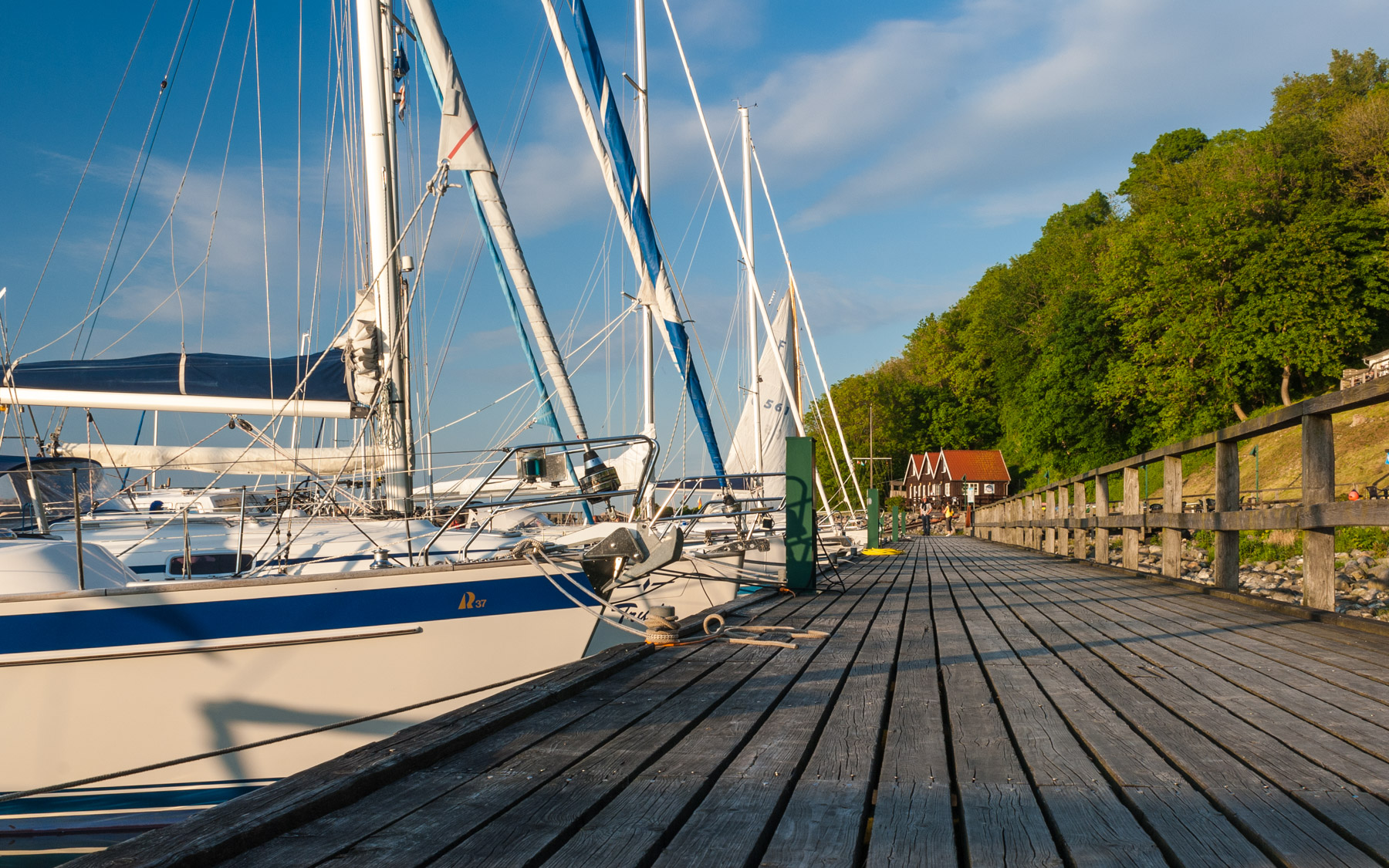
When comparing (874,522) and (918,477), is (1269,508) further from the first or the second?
(918,477)

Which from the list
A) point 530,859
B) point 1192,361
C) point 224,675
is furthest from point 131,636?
point 1192,361

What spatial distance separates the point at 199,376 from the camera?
8750 mm

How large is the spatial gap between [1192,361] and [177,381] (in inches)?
1655

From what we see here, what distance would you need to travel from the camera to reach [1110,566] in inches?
418

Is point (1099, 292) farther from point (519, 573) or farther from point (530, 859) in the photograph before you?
point (530, 859)

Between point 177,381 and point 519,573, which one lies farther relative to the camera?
Result: point 177,381

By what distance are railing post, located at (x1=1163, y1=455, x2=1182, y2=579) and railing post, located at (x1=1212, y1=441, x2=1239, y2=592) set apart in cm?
60

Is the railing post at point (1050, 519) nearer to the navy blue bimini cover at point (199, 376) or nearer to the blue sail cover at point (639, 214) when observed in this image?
the blue sail cover at point (639, 214)

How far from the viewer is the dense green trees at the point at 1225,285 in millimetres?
→ 37625

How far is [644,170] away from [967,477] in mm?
56315

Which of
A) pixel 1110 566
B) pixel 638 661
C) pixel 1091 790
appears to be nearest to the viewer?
pixel 1091 790

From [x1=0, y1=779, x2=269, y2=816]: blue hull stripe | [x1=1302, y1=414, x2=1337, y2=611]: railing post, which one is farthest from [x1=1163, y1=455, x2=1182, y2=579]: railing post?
[x1=0, y1=779, x2=269, y2=816]: blue hull stripe

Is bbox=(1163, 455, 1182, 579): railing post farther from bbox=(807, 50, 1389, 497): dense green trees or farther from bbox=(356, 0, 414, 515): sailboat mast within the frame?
bbox=(807, 50, 1389, 497): dense green trees

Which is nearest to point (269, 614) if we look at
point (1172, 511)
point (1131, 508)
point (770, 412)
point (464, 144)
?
point (464, 144)
